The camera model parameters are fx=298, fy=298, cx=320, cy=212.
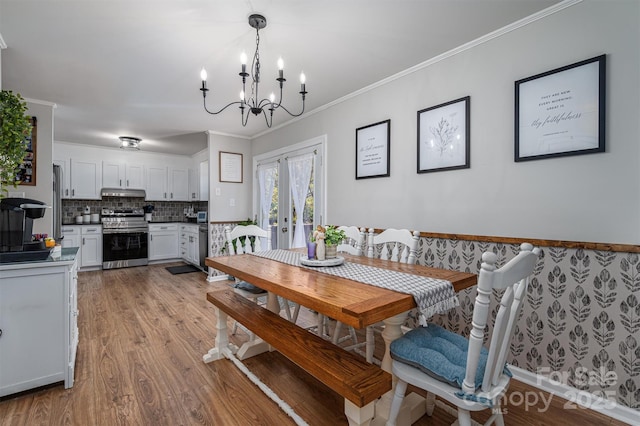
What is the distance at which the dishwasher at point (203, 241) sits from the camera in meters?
5.16

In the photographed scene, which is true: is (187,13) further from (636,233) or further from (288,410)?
(636,233)

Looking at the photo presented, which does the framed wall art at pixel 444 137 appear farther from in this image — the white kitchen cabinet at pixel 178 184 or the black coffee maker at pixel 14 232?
the white kitchen cabinet at pixel 178 184

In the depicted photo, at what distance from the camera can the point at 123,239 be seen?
5832 millimetres

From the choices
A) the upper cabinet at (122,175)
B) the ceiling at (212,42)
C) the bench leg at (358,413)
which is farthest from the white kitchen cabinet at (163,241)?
the bench leg at (358,413)

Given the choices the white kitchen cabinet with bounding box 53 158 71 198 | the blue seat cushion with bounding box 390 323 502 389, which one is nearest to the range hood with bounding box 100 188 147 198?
the white kitchen cabinet with bounding box 53 158 71 198

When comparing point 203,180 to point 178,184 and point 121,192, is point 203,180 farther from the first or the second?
point 121,192

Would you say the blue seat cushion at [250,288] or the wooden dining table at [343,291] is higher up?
the wooden dining table at [343,291]

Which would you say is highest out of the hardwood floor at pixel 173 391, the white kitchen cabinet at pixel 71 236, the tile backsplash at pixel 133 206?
the tile backsplash at pixel 133 206

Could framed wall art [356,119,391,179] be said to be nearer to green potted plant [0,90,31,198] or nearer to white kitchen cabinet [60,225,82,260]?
green potted plant [0,90,31,198]

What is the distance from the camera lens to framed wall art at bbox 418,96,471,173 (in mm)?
2398

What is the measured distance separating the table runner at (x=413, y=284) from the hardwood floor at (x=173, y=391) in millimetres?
761

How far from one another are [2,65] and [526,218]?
4542mm

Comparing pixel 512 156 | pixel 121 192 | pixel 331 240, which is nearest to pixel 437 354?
pixel 331 240

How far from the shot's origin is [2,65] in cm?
268
